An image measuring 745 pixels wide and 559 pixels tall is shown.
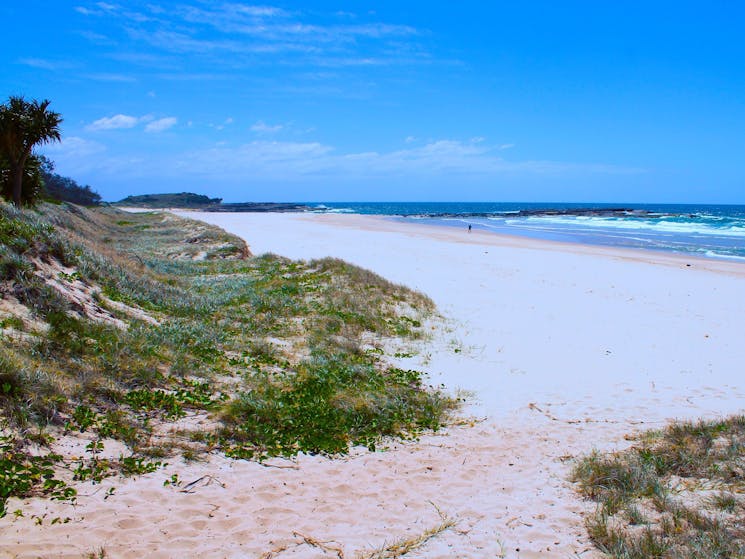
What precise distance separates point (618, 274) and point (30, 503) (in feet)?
71.5

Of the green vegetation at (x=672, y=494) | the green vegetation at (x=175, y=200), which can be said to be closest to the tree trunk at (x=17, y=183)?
the green vegetation at (x=672, y=494)

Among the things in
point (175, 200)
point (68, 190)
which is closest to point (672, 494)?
point (68, 190)

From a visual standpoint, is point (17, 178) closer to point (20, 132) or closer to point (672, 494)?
point (20, 132)

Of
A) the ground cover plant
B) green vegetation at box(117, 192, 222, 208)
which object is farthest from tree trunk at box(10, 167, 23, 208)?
green vegetation at box(117, 192, 222, 208)

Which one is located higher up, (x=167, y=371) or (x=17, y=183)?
(x=17, y=183)

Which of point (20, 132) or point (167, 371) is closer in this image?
point (167, 371)

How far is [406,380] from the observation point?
29.0 feet

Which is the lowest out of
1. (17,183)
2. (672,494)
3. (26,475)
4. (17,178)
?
(672,494)

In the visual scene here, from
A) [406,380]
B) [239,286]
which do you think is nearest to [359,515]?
[406,380]

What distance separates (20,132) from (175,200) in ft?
364

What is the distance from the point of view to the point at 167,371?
7.40 metres

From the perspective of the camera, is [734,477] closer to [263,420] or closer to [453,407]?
[453,407]

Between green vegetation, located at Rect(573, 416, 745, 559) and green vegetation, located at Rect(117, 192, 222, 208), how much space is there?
401 ft

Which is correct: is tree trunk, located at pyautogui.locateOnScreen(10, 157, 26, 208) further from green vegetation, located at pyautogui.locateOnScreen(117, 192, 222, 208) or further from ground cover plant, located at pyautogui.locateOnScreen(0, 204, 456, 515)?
green vegetation, located at pyautogui.locateOnScreen(117, 192, 222, 208)
